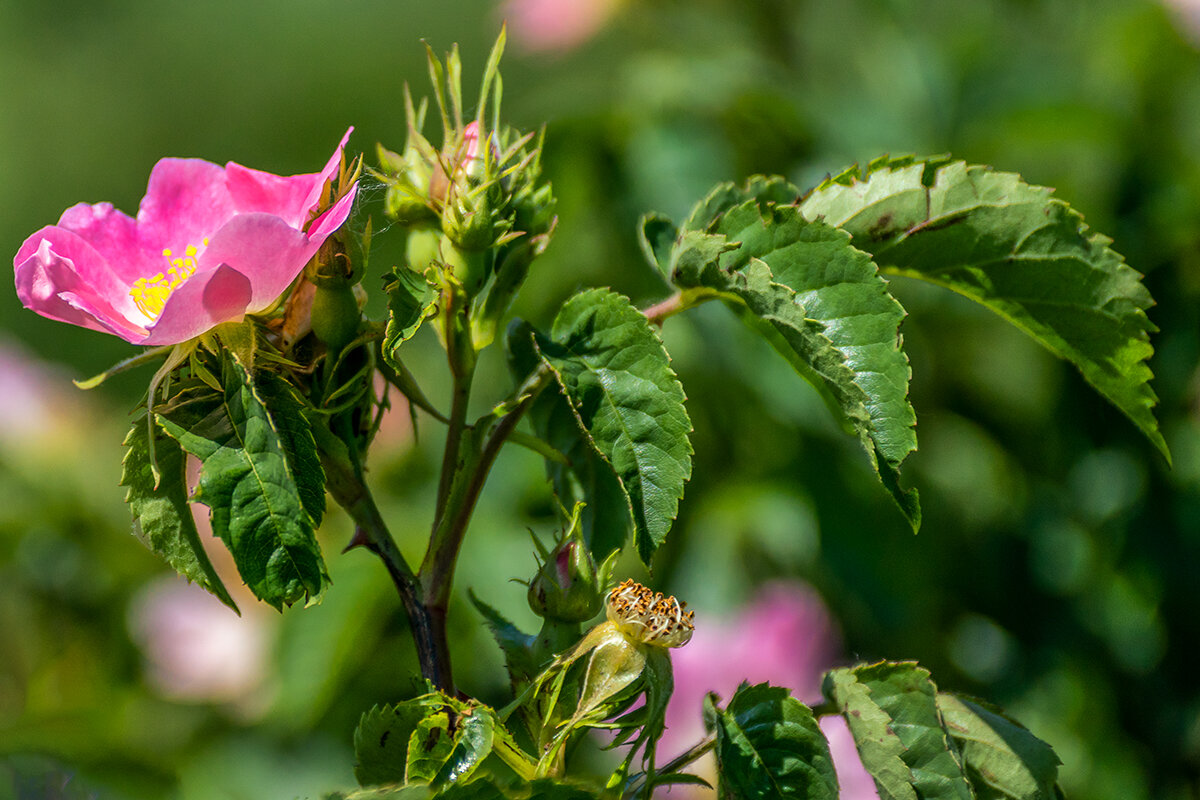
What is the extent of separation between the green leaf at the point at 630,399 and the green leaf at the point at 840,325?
6 cm

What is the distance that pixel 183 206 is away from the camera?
2.19 ft

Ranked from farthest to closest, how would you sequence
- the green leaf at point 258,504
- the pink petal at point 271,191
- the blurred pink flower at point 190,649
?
the blurred pink flower at point 190,649 → the pink petal at point 271,191 → the green leaf at point 258,504

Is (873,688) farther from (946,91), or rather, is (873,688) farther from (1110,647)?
(946,91)

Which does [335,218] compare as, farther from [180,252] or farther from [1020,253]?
[1020,253]

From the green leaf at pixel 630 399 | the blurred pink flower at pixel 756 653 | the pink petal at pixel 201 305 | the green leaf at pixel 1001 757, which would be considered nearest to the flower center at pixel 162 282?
the pink petal at pixel 201 305

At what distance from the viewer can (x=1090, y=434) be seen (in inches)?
54.3

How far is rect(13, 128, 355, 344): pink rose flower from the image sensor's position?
1.76 ft

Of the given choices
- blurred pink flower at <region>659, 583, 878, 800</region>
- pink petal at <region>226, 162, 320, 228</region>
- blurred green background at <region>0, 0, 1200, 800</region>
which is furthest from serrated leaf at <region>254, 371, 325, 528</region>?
blurred pink flower at <region>659, 583, 878, 800</region>

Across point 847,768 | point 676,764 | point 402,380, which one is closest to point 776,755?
point 676,764

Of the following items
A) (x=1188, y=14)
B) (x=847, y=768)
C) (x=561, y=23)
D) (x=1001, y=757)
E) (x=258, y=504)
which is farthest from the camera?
(x=561, y=23)

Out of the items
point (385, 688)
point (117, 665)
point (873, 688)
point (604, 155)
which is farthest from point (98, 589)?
point (873, 688)

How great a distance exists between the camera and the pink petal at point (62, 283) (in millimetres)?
574

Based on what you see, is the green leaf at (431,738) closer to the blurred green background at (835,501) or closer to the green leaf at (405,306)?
the green leaf at (405,306)

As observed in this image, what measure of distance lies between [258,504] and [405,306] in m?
0.11
